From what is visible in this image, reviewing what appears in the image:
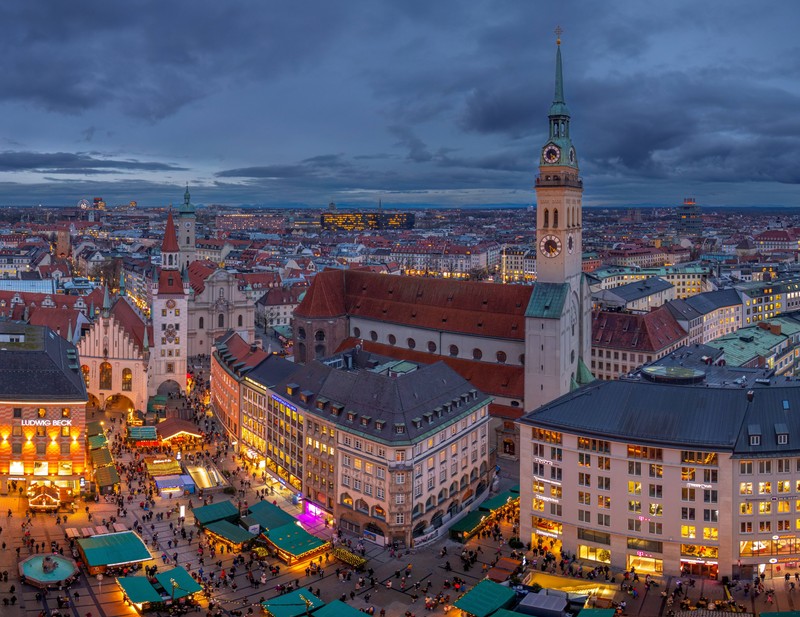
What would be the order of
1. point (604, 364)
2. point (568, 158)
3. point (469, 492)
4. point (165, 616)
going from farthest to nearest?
point (604, 364) → point (568, 158) → point (469, 492) → point (165, 616)

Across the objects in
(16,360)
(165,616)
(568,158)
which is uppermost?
(568,158)

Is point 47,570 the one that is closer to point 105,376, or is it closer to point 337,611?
point 337,611

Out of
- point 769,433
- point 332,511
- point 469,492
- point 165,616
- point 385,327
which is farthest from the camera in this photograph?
point 385,327

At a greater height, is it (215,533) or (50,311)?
(50,311)

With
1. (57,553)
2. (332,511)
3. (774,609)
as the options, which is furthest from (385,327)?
(774,609)

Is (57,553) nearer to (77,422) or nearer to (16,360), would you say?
(77,422)

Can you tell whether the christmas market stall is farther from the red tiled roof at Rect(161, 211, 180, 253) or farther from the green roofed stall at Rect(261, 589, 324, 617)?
the red tiled roof at Rect(161, 211, 180, 253)

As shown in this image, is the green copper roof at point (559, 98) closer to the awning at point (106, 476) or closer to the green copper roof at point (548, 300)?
the green copper roof at point (548, 300)
